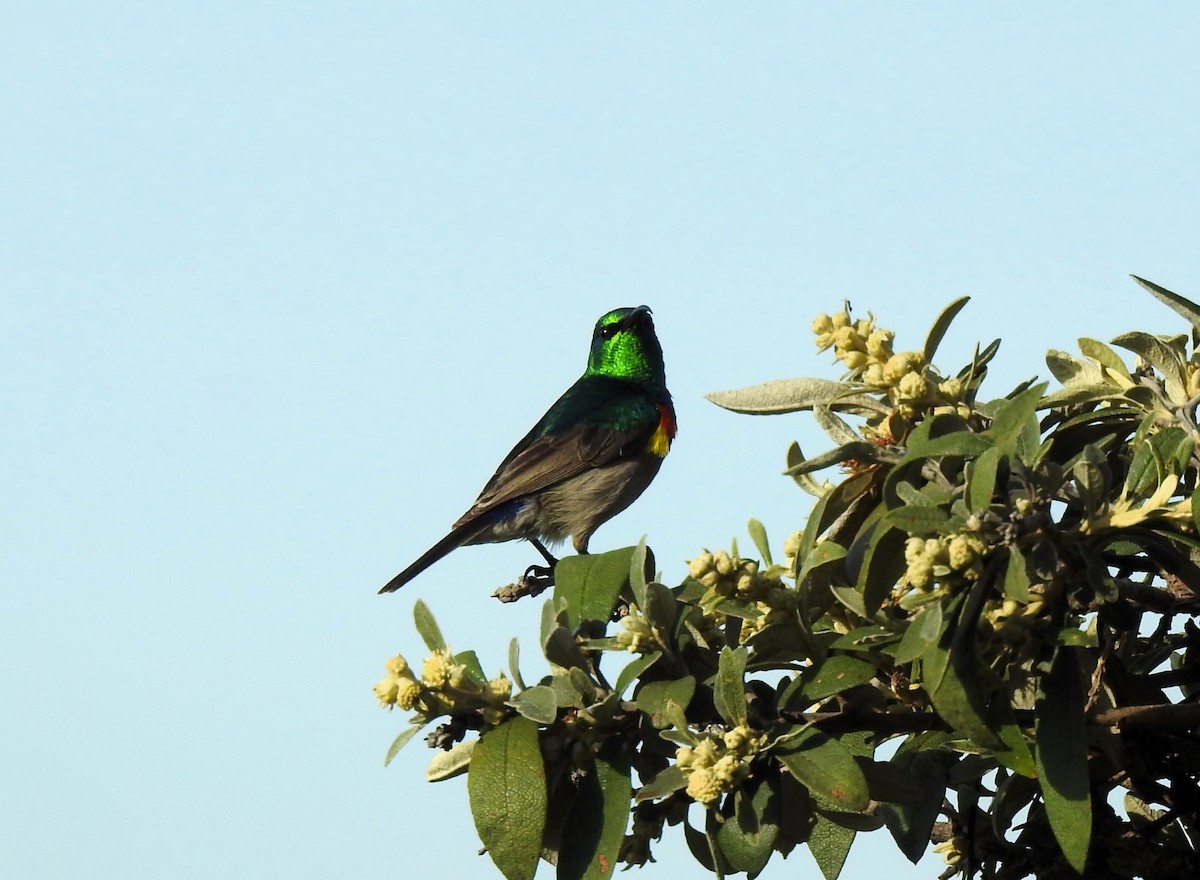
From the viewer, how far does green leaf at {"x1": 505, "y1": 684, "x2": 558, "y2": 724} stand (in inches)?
Result: 106

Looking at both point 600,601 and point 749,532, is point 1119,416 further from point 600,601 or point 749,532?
point 600,601

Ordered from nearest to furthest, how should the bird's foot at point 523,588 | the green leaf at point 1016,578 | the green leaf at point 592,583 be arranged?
the green leaf at point 1016,578 → the green leaf at point 592,583 → the bird's foot at point 523,588

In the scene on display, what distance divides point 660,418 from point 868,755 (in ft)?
23.0

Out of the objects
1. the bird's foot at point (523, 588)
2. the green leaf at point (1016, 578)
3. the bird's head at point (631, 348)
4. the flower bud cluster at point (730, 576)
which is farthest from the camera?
the bird's head at point (631, 348)

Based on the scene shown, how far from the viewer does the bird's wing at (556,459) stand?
940cm

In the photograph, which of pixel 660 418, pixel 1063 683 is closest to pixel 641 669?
pixel 1063 683

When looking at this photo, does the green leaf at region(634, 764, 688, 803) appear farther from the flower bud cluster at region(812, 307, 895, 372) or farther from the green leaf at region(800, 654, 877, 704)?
the flower bud cluster at region(812, 307, 895, 372)

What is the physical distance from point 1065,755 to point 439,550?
22.6 feet

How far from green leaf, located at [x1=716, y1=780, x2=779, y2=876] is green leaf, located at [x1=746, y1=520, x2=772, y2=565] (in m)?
0.46

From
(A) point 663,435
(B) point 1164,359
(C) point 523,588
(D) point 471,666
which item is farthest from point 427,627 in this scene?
(A) point 663,435

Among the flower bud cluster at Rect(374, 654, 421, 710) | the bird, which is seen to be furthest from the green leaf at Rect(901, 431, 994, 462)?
the bird

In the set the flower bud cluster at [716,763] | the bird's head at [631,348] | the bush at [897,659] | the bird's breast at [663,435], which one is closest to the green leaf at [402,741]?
the bush at [897,659]

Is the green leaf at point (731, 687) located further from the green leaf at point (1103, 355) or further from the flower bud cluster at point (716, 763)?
the green leaf at point (1103, 355)

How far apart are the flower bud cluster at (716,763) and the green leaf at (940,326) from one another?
0.99m
